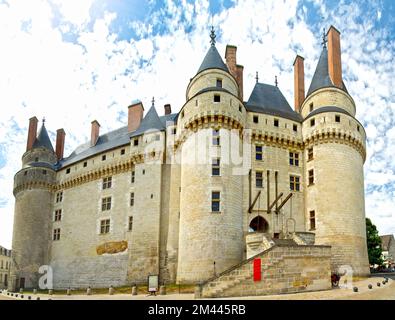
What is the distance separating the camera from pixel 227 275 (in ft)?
66.0

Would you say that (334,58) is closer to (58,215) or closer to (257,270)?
(257,270)

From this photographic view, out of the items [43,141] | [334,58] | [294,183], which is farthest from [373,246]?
[43,141]

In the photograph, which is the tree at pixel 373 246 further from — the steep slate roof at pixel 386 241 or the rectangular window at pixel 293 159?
the steep slate roof at pixel 386 241

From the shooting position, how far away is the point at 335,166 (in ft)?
98.1

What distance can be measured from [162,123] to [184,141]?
7.42 meters

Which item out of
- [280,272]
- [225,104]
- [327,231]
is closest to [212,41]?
[225,104]

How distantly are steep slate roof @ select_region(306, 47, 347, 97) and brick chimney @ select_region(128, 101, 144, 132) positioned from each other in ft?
53.3

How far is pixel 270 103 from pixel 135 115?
45.1 ft

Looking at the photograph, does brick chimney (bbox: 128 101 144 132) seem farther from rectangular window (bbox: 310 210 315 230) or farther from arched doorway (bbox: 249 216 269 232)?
rectangular window (bbox: 310 210 315 230)

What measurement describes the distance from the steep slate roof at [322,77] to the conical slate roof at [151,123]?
13.1 meters

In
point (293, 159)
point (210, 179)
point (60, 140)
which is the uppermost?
point (60, 140)

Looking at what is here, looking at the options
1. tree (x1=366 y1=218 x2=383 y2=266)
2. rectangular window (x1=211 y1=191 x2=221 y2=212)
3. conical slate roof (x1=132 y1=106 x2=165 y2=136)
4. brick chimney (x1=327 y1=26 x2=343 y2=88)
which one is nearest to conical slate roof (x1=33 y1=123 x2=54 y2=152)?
conical slate roof (x1=132 y1=106 x2=165 y2=136)

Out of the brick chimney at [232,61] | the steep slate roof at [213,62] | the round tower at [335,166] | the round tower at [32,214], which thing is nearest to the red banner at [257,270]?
the round tower at [335,166]
